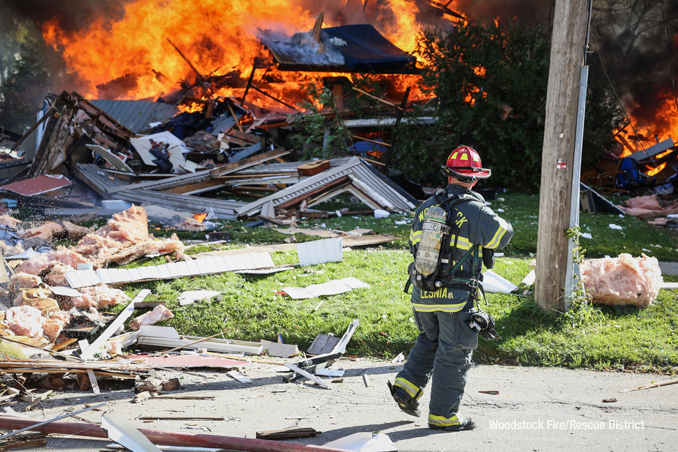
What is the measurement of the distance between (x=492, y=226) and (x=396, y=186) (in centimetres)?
937

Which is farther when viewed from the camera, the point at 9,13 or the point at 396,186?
the point at 9,13

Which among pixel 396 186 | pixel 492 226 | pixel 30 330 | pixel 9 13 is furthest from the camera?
pixel 9 13

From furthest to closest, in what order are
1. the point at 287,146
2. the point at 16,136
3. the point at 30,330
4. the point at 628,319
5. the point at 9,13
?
the point at 9,13
the point at 16,136
the point at 287,146
the point at 628,319
the point at 30,330

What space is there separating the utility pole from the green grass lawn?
1.44ft

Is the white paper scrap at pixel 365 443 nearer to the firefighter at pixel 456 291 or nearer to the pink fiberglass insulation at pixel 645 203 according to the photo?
the firefighter at pixel 456 291

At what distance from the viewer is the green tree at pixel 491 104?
47.7ft

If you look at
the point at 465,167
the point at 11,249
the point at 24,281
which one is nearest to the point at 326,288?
the point at 465,167

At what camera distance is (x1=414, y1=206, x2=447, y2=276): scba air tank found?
3.55 m

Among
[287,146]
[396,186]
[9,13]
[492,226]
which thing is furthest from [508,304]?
[9,13]

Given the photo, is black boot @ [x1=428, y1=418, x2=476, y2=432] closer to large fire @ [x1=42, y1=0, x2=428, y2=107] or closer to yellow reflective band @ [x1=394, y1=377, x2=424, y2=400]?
yellow reflective band @ [x1=394, y1=377, x2=424, y2=400]

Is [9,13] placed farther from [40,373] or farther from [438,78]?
[40,373]

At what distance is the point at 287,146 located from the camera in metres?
17.4

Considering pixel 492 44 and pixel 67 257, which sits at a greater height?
pixel 492 44

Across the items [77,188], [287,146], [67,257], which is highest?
[287,146]
